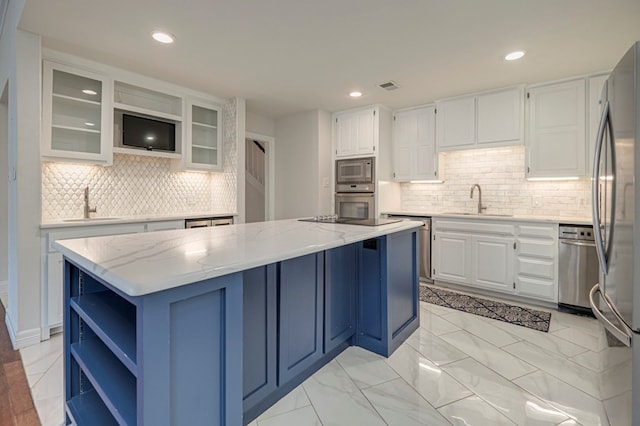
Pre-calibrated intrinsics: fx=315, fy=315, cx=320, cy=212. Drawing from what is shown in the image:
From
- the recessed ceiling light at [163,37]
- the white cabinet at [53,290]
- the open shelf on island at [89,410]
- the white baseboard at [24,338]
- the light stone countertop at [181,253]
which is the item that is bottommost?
the white baseboard at [24,338]

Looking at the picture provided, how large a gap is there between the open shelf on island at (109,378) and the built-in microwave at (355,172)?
3.60 metres

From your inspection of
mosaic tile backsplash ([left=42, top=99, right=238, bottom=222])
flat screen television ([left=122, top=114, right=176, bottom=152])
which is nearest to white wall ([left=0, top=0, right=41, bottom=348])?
mosaic tile backsplash ([left=42, top=99, right=238, bottom=222])

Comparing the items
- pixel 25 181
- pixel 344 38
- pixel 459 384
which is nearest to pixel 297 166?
pixel 344 38

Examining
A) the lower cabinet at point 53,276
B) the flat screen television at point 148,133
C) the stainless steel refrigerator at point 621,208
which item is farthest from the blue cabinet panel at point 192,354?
the flat screen television at point 148,133

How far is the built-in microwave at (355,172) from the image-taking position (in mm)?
4426

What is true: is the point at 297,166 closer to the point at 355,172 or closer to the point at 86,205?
the point at 355,172

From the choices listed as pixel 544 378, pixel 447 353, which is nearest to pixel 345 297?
pixel 447 353

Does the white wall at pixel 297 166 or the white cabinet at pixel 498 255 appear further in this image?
the white wall at pixel 297 166

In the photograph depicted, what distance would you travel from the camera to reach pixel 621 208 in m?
1.40

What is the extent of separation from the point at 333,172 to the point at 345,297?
2.81m

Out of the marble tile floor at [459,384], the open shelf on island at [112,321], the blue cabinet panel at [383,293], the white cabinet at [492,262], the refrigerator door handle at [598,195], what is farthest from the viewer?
the white cabinet at [492,262]

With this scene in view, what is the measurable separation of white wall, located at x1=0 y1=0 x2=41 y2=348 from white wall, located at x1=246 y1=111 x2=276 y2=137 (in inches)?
102

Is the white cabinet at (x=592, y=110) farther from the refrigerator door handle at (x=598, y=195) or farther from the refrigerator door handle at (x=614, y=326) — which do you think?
the refrigerator door handle at (x=614, y=326)

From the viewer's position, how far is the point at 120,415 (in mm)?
1011
